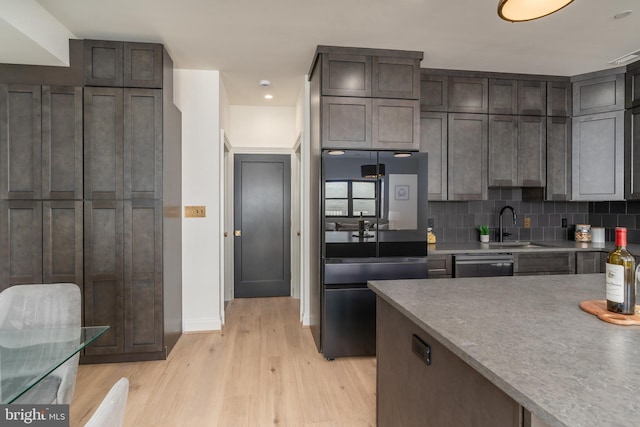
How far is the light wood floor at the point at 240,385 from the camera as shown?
2.17m

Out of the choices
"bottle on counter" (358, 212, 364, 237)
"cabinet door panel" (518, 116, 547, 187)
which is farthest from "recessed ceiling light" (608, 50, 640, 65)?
"bottle on counter" (358, 212, 364, 237)

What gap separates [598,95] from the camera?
3625 mm

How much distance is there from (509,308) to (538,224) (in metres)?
3.27

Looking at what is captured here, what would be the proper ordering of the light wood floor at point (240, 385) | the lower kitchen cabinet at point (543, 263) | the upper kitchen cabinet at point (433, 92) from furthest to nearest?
the upper kitchen cabinet at point (433, 92) → the lower kitchen cabinet at point (543, 263) → the light wood floor at point (240, 385)

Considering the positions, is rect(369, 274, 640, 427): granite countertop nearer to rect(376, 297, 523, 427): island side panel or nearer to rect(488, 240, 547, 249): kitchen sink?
rect(376, 297, 523, 427): island side panel

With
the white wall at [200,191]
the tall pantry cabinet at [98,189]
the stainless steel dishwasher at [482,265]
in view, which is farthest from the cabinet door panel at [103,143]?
the stainless steel dishwasher at [482,265]

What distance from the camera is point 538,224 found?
4.08 meters

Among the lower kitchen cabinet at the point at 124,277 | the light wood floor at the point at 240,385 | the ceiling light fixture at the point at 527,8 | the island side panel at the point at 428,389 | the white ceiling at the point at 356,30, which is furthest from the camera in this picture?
the lower kitchen cabinet at the point at 124,277

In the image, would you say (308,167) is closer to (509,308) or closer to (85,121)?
(85,121)

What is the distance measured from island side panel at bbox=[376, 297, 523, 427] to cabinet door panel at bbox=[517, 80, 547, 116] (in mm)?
3094

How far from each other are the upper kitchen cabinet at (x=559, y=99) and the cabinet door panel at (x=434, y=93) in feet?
3.85

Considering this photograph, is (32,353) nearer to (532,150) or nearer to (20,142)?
(20,142)

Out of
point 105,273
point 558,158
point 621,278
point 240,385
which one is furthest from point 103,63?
point 558,158

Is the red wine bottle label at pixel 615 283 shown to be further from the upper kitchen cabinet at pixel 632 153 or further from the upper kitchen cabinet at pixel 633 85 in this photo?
the upper kitchen cabinet at pixel 633 85
